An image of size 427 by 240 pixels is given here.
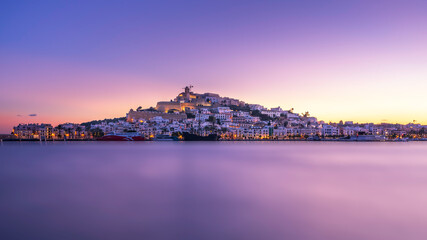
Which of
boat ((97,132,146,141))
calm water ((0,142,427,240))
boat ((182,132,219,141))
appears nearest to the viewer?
calm water ((0,142,427,240))

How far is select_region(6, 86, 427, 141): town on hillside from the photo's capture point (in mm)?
73750

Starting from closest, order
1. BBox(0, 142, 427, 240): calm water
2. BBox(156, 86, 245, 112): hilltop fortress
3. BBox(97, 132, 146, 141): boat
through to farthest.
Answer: BBox(0, 142, 427, 240): calm water < BBox(97, 132, 146, 141): boat < BBox(156, 86, 245, 112): hilltop fortress

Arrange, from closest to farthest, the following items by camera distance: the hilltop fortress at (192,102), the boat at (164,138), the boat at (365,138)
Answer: the boat at (164,138) < the boat at (365,138) < the hilltop fortress at (192,102)

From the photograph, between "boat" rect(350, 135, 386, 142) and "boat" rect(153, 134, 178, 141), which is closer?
"boat" rect(153, 134, 178, 141)

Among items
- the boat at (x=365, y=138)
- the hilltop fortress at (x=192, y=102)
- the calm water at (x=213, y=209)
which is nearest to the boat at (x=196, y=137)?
the hilltop fortress at (x=192, y=102)

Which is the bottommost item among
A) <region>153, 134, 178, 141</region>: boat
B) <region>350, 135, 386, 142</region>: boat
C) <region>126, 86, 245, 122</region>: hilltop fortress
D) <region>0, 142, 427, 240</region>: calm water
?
<region>350, 135, 386, 142</region>: boat

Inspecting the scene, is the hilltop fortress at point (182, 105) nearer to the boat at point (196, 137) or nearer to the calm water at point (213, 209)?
the boat at point (196, 137)

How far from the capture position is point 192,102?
9369 centimetres

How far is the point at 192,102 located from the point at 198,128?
828 inches

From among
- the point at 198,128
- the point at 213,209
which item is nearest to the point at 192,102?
the point at 198,128

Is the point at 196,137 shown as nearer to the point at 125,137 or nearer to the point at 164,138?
the point at 164,138

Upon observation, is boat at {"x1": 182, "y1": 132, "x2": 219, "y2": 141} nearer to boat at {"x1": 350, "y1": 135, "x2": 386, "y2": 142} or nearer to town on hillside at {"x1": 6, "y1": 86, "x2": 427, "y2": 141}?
town on hillside at {"x1": 6, "y1": 86, "x2": 427, "y2": 141}

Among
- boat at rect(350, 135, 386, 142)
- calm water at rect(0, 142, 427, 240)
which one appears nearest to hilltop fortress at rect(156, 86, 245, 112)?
boat at rect(350, 135, 386, 142)

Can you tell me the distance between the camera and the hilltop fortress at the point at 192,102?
293 ft
